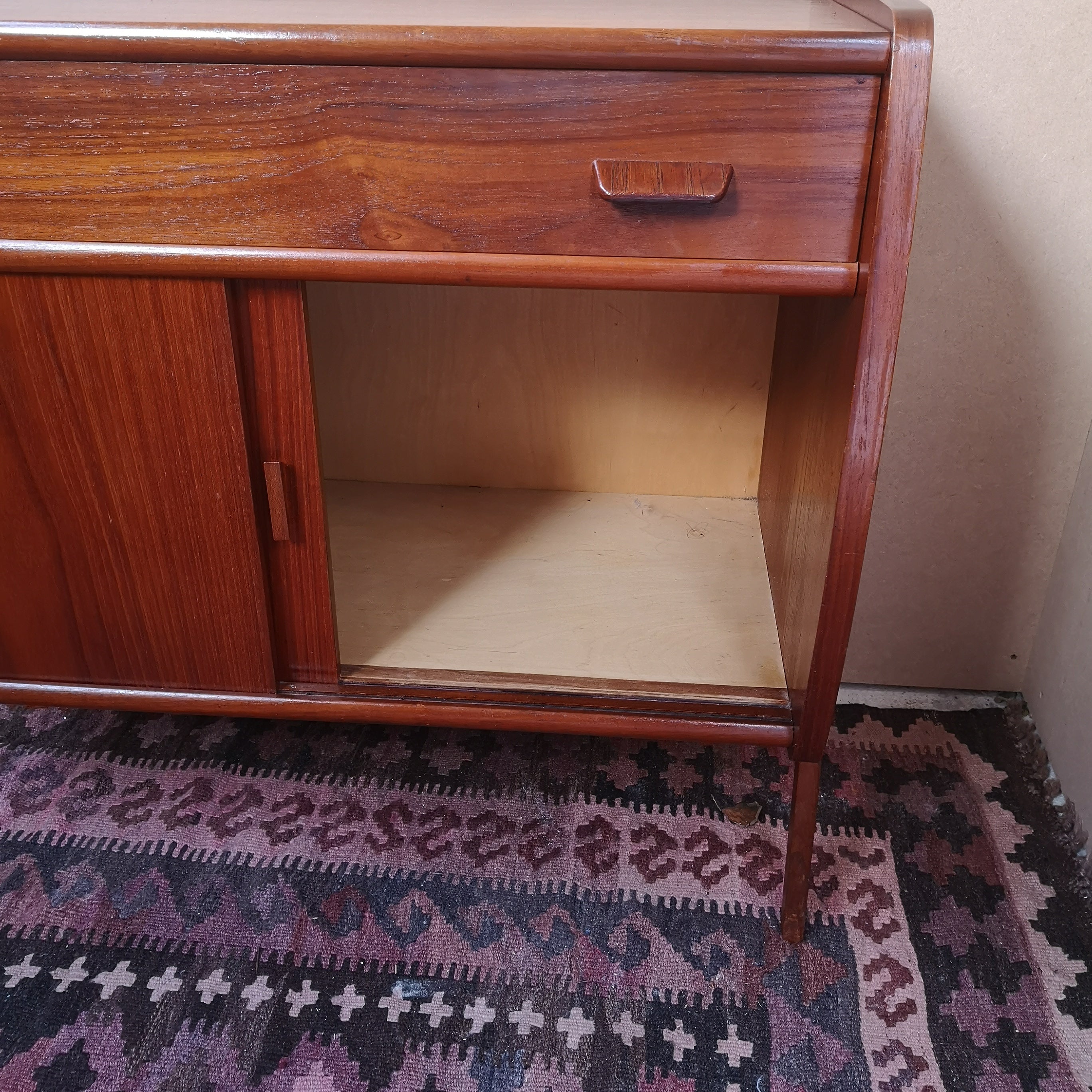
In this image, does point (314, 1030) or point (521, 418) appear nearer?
point (314, 1030)

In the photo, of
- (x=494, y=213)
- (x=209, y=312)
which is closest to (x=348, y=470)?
(x=209, y=312)

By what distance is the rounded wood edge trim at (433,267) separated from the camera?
0.67 metres

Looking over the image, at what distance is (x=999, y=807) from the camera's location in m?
1.02

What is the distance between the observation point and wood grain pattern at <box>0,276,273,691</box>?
0.72 metres

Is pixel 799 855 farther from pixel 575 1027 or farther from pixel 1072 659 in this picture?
pixel 1072 659

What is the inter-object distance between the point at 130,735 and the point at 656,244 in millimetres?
849

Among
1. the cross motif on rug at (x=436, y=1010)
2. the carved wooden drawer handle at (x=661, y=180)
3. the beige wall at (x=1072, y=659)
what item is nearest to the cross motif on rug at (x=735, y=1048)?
the cross motif on rug at (x=436, y=1010)

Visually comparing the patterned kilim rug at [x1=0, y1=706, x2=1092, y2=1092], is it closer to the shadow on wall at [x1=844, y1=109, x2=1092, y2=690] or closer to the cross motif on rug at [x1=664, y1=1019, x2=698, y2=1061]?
the cross motif on rug at [x1=664, y1=1019, x2=698, y2=1061]

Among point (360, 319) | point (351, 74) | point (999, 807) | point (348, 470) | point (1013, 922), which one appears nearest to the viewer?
point (351, 74)

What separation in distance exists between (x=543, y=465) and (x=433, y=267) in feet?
1.95

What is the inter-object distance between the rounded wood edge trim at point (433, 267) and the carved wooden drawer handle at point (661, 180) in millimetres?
46

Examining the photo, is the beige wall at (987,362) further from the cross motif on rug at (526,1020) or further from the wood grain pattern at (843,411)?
the cross motif on rug at (526,1020)

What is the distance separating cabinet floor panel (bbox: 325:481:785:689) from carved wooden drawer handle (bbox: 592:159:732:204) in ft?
1.44

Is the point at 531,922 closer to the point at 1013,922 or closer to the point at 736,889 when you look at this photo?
Answer: the point at 736,889
